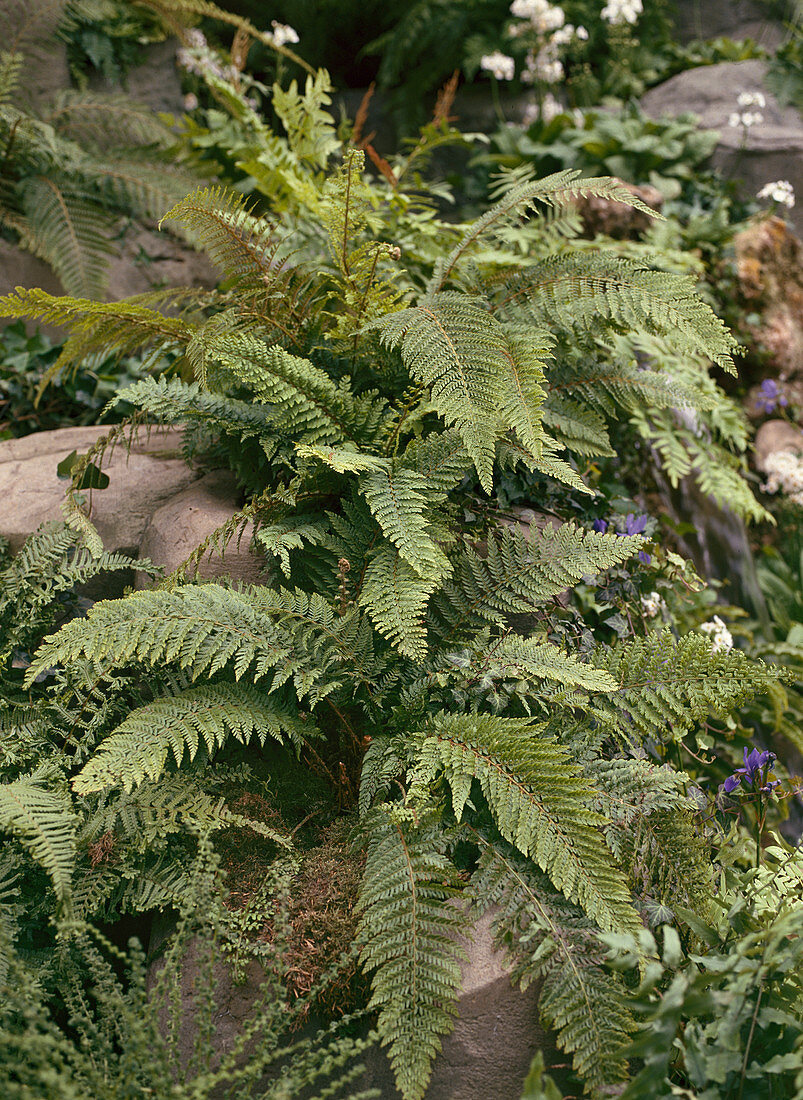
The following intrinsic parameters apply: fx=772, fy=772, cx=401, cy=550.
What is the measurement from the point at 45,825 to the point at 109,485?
1.23 m

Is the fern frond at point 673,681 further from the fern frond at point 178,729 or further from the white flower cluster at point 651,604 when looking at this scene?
the fern frond at point 178,729

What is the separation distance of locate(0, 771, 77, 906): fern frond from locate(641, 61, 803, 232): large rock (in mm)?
4699

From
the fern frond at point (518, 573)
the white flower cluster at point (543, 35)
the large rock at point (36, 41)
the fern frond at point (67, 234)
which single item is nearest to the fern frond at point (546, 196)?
the fern frond at point (518, 573)

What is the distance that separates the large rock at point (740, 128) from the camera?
455cm

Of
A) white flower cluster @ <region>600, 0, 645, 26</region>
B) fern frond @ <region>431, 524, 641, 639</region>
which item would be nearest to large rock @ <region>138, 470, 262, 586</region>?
fern frond @ <region>431, 524, 641, 639</region>

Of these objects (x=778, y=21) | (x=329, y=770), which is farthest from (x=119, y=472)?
(x=778, y=21)

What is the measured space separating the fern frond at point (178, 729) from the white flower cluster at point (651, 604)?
1.22m

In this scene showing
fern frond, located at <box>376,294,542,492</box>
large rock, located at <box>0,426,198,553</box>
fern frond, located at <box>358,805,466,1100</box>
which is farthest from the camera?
large rock, located at <box>0,426,198,553</box>

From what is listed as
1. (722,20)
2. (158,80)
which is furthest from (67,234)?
(722,20)

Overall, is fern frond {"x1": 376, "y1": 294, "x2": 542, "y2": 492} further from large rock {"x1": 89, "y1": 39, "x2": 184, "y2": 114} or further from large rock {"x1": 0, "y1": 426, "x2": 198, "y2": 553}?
large rock {"x1": 89, "y1": 39, "x2": 184, "y2": 114}

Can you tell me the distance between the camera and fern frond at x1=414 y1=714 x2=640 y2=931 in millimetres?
1523

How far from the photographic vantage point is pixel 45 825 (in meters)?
1.58

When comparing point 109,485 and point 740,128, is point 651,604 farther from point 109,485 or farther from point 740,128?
point 740,128

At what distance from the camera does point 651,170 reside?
174 inches
